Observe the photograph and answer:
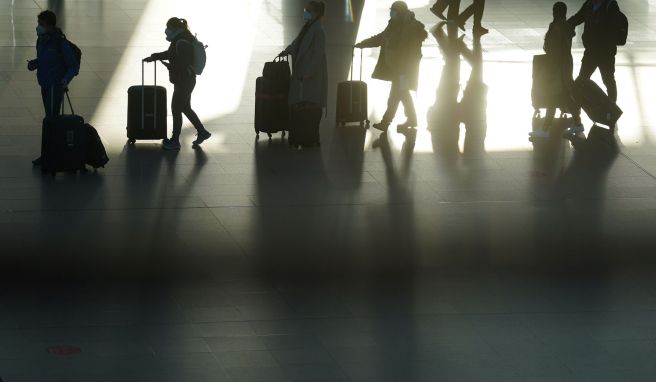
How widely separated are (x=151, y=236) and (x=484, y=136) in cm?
575

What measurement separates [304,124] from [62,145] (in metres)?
2.82

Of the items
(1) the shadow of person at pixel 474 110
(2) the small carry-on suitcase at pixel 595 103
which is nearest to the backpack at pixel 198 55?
(1) the shadow of person at pixel 474 110

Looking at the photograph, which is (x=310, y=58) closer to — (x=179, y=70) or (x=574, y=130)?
(x=179, y=70)

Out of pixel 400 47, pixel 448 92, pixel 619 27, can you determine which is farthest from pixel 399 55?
pixel 619 27

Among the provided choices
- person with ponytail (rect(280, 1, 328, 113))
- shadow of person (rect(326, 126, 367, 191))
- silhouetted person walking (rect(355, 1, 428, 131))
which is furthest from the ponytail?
silhouetted person walking (rect(355, 1, 428, 131))

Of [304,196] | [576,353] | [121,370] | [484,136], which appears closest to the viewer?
[121,370]

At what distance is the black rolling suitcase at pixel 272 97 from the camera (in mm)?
15953

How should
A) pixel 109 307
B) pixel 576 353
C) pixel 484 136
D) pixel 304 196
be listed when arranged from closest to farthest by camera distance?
pixel 576 353
pixel 109 307
pixel 304 196
pixel 484 136

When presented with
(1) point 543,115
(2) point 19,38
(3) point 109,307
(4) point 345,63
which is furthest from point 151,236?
(2) point 19,38

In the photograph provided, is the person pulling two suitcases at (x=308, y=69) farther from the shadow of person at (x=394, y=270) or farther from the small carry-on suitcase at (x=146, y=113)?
the small carry-on suitcase at (x=146, y=113)

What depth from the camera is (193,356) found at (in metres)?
9.17

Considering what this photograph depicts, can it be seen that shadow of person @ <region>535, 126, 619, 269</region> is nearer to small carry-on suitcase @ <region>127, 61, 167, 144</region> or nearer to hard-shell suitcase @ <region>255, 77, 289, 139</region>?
hard-shell suitcase @ <region>255, 77, 289, 139</region>

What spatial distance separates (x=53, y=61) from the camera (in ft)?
48.1

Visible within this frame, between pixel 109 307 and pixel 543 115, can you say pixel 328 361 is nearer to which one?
pixel 109 307
